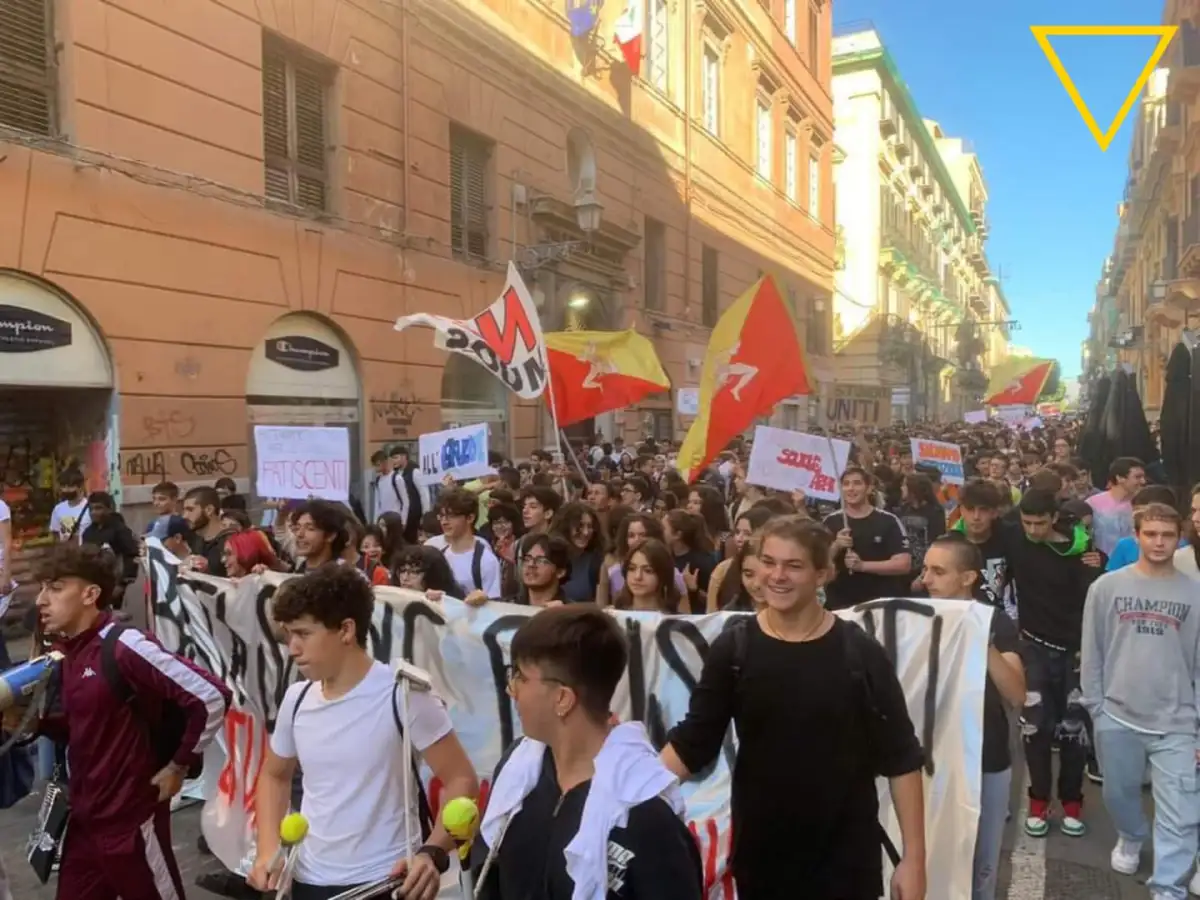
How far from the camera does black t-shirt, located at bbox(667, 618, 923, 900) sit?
7.69ft

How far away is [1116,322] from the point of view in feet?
213

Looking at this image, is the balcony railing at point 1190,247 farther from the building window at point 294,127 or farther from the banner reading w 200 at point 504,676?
the banner reading w 200 at point 504,676

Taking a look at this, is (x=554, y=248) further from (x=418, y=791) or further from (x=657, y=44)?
(x=418, y=791)

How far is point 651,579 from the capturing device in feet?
14.7

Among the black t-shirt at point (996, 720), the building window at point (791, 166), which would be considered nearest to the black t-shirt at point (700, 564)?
the black t-shirt at point (996, 720)

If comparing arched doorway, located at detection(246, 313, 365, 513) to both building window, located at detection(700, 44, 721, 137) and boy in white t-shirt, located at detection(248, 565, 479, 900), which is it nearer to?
boy in white t-shirt, located at detection(248, 565, 479, 900)

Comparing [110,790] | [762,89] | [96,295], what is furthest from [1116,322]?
[110,790]

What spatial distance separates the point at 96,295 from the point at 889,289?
41115 millimetres

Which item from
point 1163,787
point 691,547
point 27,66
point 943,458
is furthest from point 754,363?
point 27,66

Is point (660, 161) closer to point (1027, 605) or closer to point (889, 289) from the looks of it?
point (1027, 605)

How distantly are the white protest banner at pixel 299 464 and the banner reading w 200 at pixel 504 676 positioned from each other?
1.99 meters

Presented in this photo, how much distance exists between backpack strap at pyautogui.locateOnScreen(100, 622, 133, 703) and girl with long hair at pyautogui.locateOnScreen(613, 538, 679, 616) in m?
2.23

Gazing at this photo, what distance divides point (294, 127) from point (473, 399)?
17.8ft

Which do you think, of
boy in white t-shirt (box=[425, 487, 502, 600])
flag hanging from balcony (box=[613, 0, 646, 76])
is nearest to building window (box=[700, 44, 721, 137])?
flag hanging from balcony (box=[613, 0, 646, 76])
